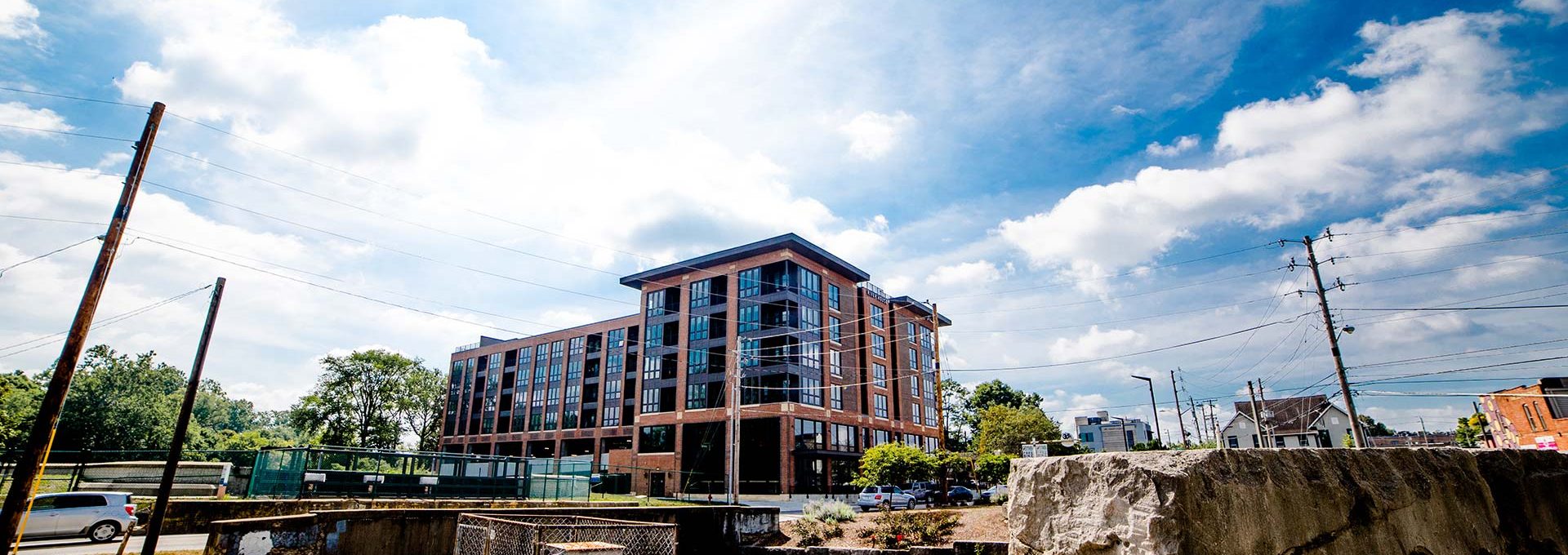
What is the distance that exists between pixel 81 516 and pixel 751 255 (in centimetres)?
4228

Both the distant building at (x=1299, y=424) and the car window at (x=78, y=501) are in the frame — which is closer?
the car window at (x=78, y=501)

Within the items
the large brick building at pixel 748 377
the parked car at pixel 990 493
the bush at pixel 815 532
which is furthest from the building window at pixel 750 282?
the bush at pixel 815 532

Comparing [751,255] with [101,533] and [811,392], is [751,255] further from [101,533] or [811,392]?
[101,533]

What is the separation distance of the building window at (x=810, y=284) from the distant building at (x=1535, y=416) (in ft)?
139

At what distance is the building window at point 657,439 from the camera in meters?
56.4

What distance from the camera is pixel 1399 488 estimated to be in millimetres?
6383

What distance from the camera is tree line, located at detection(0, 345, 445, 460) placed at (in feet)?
192

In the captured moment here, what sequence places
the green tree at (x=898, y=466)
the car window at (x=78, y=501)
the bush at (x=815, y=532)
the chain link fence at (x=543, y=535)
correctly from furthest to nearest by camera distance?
the green tree at (x=898, y=466), the car window at (x=78, y=501), the bush at (x=815, y=532), the chain link fence at (x=543, y=535)

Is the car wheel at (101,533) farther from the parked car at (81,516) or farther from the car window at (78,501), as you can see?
the car window at (78,501)

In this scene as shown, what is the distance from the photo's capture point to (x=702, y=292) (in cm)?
5894

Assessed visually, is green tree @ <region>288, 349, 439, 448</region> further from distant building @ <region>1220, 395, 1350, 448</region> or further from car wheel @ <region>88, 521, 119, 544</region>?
distant building @ <region>1220, 395, 1350, 448</region>

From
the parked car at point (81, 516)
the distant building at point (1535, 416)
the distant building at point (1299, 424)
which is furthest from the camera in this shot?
the distant building at point (1299, 424)

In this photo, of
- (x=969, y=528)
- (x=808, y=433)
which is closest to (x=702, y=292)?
(x=808, y=433)

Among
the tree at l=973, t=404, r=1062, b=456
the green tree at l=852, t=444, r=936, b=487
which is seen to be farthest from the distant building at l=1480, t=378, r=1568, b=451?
the green tree at l=852, t=444, r=936, b=487
